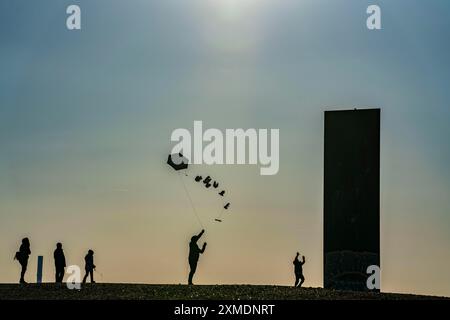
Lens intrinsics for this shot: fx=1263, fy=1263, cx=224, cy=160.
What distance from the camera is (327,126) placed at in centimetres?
3912

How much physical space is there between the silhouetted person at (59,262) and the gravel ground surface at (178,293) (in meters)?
2.51

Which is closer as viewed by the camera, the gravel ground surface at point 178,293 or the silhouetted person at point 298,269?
the gravel ground surface at point 178,293

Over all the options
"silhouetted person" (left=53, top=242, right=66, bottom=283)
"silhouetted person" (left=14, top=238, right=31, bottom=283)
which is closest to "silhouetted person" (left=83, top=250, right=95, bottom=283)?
"silhouetted person" (left=53, top=242, right=66, bottom=283)

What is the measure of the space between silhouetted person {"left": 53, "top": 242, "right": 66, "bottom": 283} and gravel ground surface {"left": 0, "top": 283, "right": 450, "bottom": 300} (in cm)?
251

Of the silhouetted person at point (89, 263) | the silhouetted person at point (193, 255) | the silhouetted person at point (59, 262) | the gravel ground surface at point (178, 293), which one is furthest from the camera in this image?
the silhouetted person at point (89, 263)

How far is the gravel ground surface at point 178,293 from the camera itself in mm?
33156

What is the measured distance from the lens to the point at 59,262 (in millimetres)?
39125

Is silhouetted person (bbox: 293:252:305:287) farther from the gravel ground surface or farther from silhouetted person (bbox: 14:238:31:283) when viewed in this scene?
silhouetted person (bbox: 14:238:31:283)

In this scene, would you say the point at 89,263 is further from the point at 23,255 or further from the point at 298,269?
the point at 298,269

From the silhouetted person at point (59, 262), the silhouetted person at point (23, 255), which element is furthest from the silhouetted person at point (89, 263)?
the silhouetted person at point (23, 255)

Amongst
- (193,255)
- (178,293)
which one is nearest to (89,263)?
(193,255)

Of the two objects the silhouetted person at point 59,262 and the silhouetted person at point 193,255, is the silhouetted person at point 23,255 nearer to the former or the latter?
the silhouetted person at point 59,262
